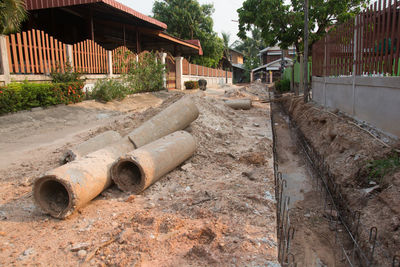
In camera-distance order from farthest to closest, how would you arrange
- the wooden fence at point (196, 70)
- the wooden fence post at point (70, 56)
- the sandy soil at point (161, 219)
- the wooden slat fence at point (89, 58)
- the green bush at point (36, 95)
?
1. the wooden fence at point (196, 70)
2. the wooden slat fence at point (89, 58)
3. the wooden fence post at point (70, 56)
4. the green bush at point (36, 95)
5. the sandy soil at point (161, 219)

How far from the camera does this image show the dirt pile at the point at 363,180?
334 centimetres

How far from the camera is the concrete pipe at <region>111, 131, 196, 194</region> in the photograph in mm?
4230

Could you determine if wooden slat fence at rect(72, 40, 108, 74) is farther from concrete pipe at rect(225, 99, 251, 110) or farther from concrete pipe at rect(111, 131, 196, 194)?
concrete pipe at rect(111, 131, 196, 194)

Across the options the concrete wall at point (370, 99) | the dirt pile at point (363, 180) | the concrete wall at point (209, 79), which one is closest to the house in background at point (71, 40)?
the concrete wall at point (209, 79)

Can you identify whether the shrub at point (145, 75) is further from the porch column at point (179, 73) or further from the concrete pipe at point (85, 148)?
the concrete pipe at point (85, 148)

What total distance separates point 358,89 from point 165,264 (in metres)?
6.14

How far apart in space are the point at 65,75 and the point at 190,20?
2511cm

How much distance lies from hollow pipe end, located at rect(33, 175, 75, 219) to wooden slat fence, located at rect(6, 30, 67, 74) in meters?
6.99

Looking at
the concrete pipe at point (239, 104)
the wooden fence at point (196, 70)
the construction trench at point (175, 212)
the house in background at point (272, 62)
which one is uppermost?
the house in background at point (272, 62)

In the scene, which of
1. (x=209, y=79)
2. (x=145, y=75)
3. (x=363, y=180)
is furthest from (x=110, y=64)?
(x=209, y=79)

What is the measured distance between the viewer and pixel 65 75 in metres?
10.9

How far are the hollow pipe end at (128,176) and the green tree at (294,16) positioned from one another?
17.2m

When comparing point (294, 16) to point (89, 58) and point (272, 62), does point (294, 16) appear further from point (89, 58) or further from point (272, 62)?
point (272, 62)

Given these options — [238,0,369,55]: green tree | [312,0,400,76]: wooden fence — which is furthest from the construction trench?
[238,0,369,55]: green tree
